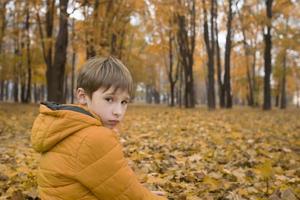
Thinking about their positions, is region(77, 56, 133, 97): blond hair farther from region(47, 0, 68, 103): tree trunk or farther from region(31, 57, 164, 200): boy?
region(47, 0, 68, 103): tree trunk

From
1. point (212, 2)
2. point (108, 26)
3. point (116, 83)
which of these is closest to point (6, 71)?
point (108, 26)

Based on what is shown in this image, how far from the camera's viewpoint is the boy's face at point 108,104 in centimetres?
223

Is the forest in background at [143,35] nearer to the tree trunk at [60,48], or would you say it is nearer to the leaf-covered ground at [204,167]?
the tree trunk at [60,48]

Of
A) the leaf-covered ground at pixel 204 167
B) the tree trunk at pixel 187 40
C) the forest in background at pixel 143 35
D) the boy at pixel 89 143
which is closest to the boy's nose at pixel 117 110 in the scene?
the boy at pixel 89 143

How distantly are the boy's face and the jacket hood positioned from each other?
0.07 metres

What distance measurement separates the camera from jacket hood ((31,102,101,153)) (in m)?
2.10

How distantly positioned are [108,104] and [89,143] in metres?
0.31

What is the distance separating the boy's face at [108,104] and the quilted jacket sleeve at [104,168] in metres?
0.19

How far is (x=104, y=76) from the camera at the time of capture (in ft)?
7.20

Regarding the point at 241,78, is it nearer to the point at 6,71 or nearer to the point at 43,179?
the point at 6,71

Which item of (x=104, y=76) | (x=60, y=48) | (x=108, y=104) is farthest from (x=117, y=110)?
(x=60, y=48)

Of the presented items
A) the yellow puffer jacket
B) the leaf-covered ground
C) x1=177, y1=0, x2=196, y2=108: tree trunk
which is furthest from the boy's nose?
x1=177, y1=0, x2=196, y2=108: tree trunk

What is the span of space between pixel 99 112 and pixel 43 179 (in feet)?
1.76

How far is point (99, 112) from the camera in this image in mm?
2260
